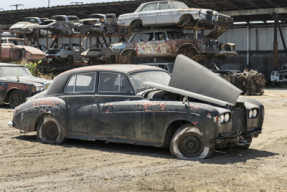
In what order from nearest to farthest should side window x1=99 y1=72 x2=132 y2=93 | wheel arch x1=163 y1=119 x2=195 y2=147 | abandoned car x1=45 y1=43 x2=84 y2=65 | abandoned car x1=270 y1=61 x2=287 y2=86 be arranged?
1. wheel arch x1=163 y1=119 x2=195 y2=147
2. side window x1=99 y1=72 x2=132 y2=93
3. abandoned car x1=270 y1=61 x2=287 y2=86
4. abandoned car x1=45 y1=43 x2=84 y2=65

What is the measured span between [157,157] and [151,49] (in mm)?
13144

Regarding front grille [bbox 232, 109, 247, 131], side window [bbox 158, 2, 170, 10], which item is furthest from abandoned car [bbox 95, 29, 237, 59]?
front grille [bbox 232, 109, 247, 131]

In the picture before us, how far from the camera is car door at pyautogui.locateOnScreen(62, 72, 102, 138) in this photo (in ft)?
22.8

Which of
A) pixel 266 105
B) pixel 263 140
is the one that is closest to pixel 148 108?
pixel 263 140

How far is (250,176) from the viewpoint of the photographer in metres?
5.12

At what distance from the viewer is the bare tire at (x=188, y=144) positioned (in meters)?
6.05

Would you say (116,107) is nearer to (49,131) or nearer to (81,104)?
(81,104)

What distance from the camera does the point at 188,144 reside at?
20.2 feet

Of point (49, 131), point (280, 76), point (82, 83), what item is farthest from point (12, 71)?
point (280, 76)

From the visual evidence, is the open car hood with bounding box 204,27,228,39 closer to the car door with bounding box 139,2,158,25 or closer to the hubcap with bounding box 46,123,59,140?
the car door with bounding box 139,2,158,25

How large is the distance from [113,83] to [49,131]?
5.35 ft

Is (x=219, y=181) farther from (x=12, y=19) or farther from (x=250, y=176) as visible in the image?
(x=12, y=19)

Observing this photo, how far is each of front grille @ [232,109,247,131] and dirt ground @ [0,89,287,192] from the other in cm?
46

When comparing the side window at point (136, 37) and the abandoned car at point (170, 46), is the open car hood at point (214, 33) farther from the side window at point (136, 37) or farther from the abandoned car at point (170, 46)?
the side window at point (136, 37)
